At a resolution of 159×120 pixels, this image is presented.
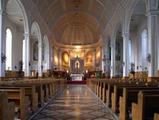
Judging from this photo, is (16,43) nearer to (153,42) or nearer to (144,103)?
(153,42)

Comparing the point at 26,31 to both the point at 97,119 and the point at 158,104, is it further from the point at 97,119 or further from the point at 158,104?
the point at 158,104

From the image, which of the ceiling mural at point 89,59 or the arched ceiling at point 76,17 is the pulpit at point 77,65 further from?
the arched ceiling at point 76,17

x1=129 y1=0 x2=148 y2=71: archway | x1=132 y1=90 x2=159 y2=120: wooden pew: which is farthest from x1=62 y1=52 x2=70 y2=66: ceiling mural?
x1=132 y1=90 x2=159 y2=120: wooden pew

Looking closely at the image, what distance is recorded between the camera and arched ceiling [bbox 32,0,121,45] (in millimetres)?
29641

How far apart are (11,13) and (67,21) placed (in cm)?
1589

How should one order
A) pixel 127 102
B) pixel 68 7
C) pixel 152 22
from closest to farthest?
1. pixel 127 102
2. pixel 152 22
3. pixel 68 7

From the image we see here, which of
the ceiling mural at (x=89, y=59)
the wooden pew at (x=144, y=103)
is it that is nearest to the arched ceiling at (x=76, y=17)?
the ceiling mural at (x=89, y=59)

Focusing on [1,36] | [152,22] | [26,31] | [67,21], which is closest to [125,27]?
[152,22]

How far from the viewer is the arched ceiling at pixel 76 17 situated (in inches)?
1167

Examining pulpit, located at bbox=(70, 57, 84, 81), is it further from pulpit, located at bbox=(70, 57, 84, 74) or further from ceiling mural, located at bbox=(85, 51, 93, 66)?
ceiling mural, located at bbox=(85, 51, 93, 66)

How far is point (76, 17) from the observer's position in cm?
4069

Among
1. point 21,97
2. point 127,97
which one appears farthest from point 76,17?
point 127,97

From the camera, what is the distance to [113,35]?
28.0 meters

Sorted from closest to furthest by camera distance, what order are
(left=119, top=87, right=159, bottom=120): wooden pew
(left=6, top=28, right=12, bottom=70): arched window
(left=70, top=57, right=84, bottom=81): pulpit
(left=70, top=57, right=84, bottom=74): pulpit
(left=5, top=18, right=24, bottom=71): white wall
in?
(left=119, top=87, right=159, bottom=120): wooden pew → (left=6, top=28, right=12, bottom=70): arched window → (left=5, top=18, right=24, bottom=71): white wall → (left=70, top=57, right=84, bottom=81): pulpit → (left=70, top=57, right=84, bottom=74): pulpit
